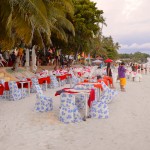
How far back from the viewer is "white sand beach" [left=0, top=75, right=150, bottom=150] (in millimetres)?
5875

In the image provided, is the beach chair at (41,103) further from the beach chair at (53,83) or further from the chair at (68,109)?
the beach chair at (53,83)

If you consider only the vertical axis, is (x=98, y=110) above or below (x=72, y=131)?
above

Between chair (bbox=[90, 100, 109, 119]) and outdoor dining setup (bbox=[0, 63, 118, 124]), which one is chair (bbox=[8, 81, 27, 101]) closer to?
outdoor dining setup (bbox=[0, 63, 118, 124])

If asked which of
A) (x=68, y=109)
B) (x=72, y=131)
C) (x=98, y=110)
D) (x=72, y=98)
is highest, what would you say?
(x=72, y=98)

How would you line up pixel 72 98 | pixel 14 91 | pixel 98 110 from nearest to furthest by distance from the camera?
1. pixel 72 98
2. pixel 98 110
3. pixel 14 91

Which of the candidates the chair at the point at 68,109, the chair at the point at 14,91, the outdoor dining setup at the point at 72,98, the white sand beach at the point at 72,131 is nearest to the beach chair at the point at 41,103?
the outdoor dining setup at the point at 72,98

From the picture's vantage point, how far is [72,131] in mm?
6891

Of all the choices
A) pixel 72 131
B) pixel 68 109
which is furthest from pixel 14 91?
pixel 72 131

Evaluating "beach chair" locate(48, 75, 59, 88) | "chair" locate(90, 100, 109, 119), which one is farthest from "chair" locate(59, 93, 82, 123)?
"beach chair" locate(48, 75, 59, 88)

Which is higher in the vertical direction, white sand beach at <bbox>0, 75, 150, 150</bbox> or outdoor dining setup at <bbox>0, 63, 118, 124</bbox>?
outdoor dining setup at <bbox>0, 63, 118, 124</bbox>

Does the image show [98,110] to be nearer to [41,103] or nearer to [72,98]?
[72,98]

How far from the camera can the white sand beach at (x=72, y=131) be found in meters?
5.88

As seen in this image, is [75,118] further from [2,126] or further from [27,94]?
[27,94]

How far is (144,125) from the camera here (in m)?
7.56
